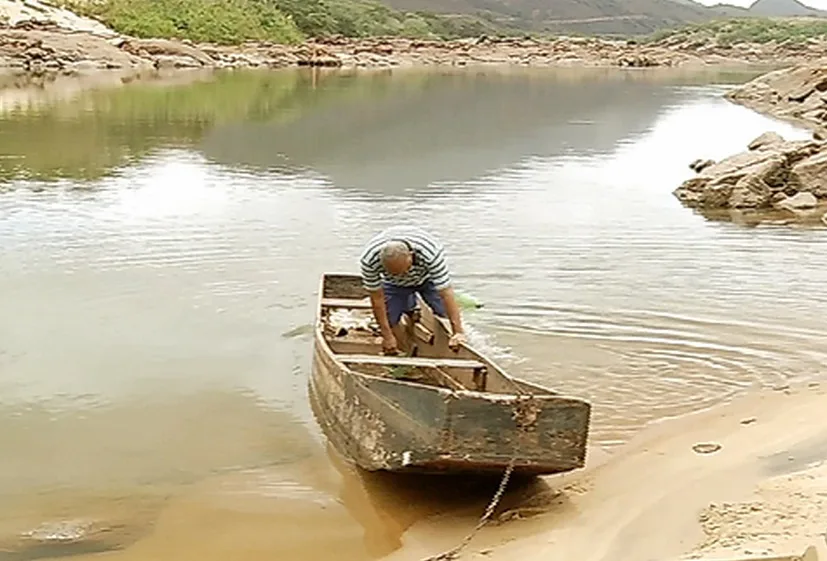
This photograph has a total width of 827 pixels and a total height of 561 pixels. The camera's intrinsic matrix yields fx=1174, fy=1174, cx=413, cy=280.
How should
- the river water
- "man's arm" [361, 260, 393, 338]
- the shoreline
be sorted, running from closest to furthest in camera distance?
1. the river water
2. "man's arm" [361, 260, 393, 338]
3. the shoreline

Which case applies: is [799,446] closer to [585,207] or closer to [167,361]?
[167,361]

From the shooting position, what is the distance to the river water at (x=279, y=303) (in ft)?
25.7

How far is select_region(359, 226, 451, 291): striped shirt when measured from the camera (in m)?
8.09

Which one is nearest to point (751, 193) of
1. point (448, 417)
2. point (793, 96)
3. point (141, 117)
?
point (448, 417)

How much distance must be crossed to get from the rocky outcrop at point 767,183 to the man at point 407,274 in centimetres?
1205

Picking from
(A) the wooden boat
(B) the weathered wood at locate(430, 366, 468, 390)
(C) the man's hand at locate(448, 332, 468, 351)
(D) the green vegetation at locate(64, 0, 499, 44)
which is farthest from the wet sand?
(D) the green vegetation at locate(64, 0, 499, 44)

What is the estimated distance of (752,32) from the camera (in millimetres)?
107062

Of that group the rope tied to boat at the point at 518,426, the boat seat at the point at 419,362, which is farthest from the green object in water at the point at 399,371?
the rope tied to boat at the point at 518,426

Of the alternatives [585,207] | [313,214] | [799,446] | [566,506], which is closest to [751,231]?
[585,207]

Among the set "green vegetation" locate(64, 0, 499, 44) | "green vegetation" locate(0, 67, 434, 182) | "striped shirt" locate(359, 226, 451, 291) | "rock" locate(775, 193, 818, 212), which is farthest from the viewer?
"green vegetation" locate(64, 0, 499, 44)

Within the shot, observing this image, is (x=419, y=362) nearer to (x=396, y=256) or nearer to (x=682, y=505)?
(x=396, y=256)

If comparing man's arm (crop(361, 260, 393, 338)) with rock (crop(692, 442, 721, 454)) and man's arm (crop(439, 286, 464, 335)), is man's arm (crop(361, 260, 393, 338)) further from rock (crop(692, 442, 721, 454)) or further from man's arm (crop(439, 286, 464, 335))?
rock (crop(692, 442, 721, 454))

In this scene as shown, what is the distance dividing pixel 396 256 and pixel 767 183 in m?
13.8

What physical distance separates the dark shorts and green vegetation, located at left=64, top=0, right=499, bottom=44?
58.7m
